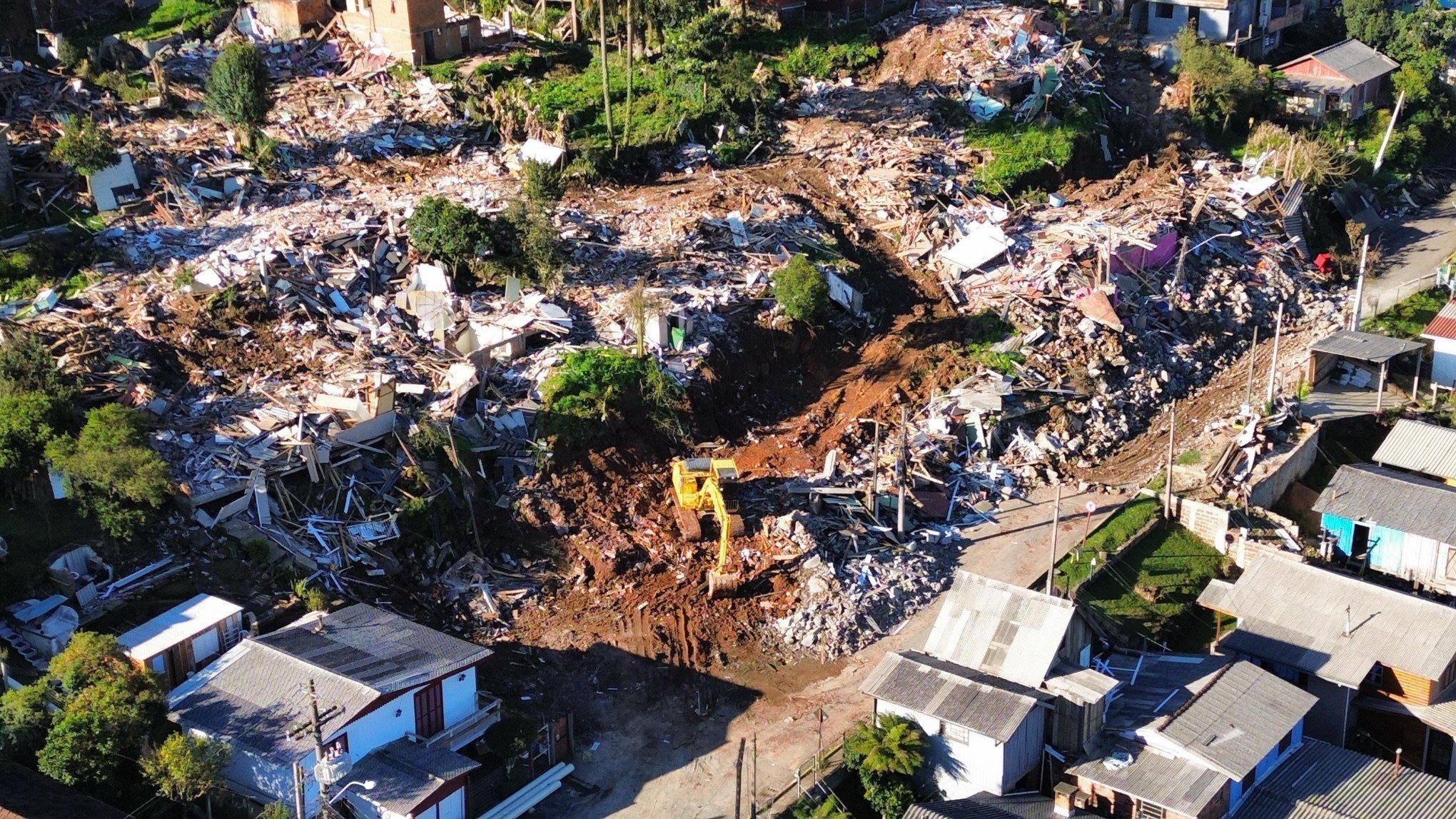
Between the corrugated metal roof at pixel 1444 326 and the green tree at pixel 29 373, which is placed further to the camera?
the corrugated metal roof at pixel 1444 326

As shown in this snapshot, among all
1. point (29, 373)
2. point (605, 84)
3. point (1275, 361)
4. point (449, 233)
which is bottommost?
point (1275, 361)

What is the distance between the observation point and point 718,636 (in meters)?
26.5

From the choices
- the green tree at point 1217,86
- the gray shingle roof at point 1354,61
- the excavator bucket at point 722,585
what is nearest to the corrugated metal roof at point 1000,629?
the excavator bucket at point 722,585

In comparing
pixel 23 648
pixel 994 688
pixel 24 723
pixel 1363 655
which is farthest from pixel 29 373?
pixel 1363 655

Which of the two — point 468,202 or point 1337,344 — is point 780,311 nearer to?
point 468,202

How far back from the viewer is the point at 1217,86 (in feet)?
141

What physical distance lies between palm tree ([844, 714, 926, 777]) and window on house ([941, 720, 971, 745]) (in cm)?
34

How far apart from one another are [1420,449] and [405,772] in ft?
68.4

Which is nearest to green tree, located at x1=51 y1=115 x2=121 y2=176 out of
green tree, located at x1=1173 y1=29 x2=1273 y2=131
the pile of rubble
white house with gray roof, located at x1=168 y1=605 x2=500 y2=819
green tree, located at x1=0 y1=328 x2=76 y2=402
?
green tree, located at x1=0 y1=328 x2=76 y2=402

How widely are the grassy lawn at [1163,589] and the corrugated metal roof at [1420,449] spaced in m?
4.66

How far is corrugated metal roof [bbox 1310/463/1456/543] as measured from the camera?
2875cm

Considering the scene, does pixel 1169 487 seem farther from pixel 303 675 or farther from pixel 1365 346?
pixel 303 675

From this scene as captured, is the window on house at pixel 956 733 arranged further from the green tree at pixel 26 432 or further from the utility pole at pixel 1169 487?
the green tree at pixel 26 432

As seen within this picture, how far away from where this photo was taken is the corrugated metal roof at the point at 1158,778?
22.2 meters
